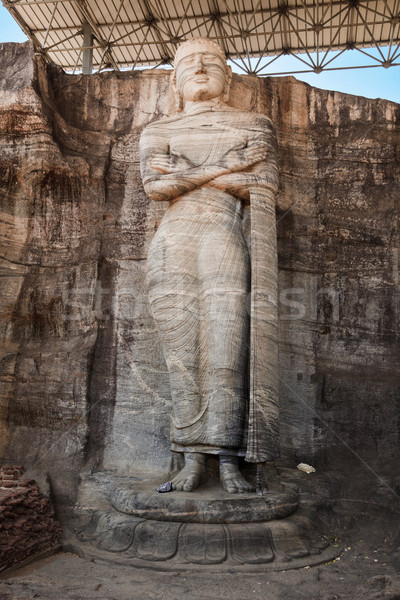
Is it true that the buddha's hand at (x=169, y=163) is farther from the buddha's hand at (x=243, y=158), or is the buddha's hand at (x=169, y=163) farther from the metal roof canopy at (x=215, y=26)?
the metal roof canopy at (x=215, y=26)

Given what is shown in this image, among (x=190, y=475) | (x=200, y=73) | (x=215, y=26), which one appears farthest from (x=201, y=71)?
(x=215, y=26)

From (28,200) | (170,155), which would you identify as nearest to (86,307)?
(28,200)

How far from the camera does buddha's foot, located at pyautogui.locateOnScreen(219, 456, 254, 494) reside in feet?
16.5

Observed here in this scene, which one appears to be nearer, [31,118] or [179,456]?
[179,456]

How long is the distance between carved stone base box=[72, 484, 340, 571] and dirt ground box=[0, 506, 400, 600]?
0.37ft

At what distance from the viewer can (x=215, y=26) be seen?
1289 centimetres

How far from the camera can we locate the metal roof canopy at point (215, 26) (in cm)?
1225

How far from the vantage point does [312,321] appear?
671 cm

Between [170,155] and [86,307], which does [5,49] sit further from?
[86,307]

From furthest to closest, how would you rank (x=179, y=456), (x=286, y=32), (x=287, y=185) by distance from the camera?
(x=286, y=32)
(x=287, y=185)
(x=179, y=456)

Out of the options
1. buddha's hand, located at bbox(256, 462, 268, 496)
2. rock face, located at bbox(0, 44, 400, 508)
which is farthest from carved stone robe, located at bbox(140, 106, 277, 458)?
rock face, located at bbox(0, 44, 400, 508)

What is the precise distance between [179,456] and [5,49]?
199 inches

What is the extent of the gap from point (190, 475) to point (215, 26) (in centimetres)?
1046

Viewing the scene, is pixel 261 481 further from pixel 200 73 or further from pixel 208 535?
pixel 200 73
